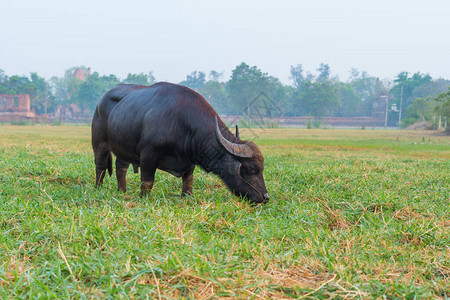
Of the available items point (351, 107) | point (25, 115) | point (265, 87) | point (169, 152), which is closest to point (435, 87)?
point (351, 107)

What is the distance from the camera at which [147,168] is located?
4047mm

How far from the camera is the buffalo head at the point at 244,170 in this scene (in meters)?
3.79

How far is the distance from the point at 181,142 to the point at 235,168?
2.11 feet

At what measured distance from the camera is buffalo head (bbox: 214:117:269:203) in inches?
149

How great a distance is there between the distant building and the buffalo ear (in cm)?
4815

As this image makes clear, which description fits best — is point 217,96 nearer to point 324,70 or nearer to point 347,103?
point 347,103

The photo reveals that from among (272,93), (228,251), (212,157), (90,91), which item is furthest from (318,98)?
(228,251)

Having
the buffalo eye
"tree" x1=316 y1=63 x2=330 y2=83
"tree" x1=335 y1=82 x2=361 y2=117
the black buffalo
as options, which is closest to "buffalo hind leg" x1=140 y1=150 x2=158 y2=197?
the black buffalo

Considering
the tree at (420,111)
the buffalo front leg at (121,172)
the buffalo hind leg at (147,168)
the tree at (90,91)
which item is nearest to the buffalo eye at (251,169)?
the buffalo hind leg at (147,168)

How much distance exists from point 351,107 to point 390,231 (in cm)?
6419

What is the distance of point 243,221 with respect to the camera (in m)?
3.03

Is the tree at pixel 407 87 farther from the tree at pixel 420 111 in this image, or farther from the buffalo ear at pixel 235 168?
the buffalo ear at pixel 235 168

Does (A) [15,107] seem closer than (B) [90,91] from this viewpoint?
Yes

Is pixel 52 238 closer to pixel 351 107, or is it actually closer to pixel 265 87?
pixel 265 87
